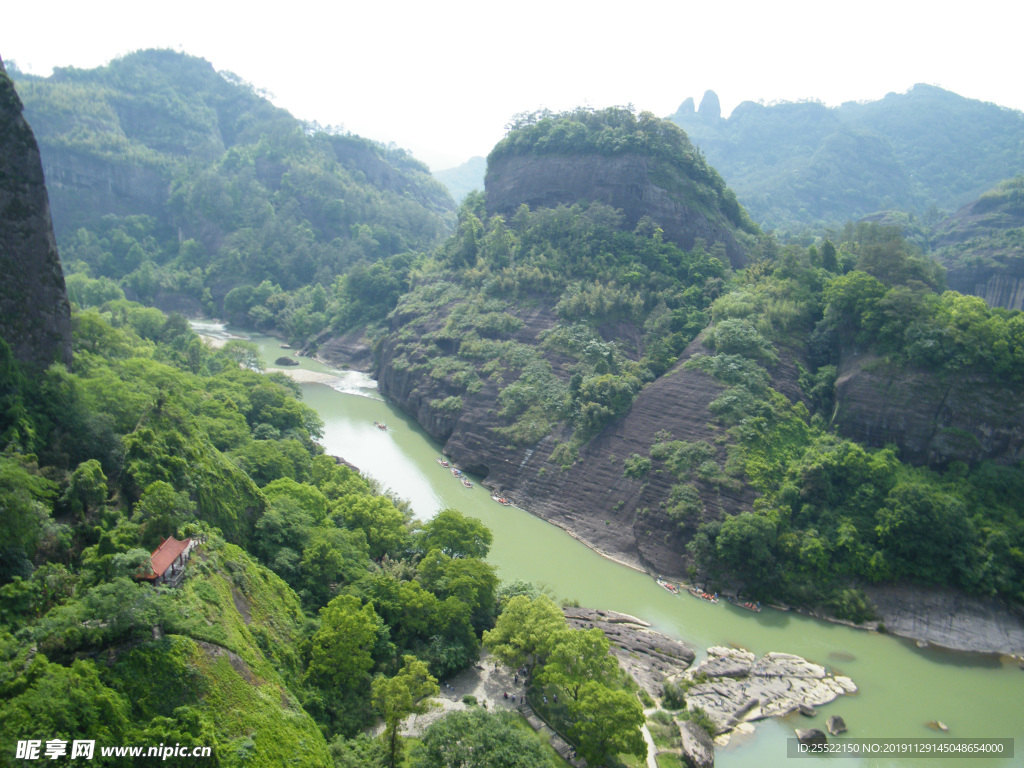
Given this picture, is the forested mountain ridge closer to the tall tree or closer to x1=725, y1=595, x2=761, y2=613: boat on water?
x1=725, y1=595, x2=761, y2=613: boat on water

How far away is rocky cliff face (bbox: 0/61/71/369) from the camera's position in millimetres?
24188

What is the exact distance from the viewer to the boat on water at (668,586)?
3178 cm

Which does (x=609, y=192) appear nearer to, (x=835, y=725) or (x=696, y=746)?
(x=835, y=725)

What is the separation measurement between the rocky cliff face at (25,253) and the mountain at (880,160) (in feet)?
377

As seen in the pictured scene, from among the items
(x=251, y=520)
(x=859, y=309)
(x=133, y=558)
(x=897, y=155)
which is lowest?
(x=251, y=520)

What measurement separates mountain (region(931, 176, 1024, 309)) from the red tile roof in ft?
245

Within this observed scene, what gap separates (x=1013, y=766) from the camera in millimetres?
22453

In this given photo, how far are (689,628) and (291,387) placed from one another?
3741 centimetres

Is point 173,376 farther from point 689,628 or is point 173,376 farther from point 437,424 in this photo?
point 689,628

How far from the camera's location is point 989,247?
72000 mm

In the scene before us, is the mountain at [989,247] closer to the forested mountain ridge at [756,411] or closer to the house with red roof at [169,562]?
the forested mountain ridge at [756,411]

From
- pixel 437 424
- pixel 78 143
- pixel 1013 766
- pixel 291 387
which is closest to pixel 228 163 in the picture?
pixel 78 143

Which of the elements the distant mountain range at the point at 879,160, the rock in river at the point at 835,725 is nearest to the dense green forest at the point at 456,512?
the rock in river at the point at 835,725

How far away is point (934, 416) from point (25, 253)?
43.9 metres
